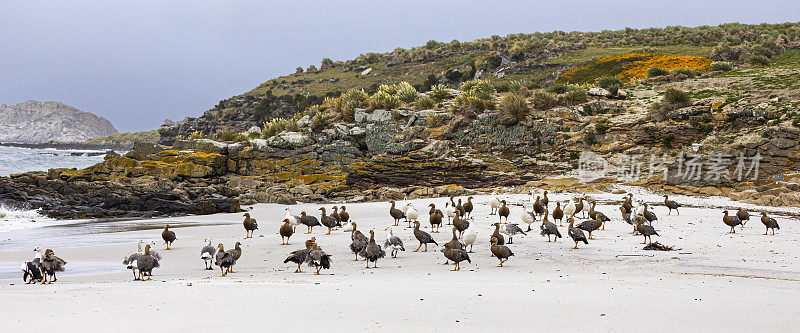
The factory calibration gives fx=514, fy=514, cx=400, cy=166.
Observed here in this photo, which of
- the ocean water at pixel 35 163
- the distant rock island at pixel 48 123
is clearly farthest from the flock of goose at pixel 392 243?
the distant rock island at pixel 48 123

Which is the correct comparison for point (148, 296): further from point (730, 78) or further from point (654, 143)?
point (730, 78)

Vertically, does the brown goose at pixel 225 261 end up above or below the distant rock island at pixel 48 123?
below

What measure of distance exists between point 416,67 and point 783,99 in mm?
Result: 46876

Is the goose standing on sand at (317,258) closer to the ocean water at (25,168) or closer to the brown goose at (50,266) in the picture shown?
the brown goose at (50,266)

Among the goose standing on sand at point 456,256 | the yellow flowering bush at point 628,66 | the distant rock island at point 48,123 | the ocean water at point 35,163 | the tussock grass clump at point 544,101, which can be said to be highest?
the distant rock island at point 48,123

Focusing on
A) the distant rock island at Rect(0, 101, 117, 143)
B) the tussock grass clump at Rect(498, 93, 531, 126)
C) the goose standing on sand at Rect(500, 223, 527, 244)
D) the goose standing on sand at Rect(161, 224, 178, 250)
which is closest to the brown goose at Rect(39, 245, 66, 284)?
the goose standing on sand at Rect(161, 224, 178, 250)

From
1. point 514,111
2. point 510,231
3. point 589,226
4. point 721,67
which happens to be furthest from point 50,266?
point 721,67

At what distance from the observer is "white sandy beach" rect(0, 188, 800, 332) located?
5.30 metres

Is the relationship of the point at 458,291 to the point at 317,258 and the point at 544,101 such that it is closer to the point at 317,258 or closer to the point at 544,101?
the point at 317,258

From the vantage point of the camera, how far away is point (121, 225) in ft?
60.4

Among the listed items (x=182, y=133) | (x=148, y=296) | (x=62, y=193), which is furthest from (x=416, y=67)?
(x=148, y=296)

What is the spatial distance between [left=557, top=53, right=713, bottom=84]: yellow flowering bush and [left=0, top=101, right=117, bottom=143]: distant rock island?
127 meters

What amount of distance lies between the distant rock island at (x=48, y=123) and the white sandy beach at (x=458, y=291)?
140045 millimetres

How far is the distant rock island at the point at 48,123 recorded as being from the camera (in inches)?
5162
